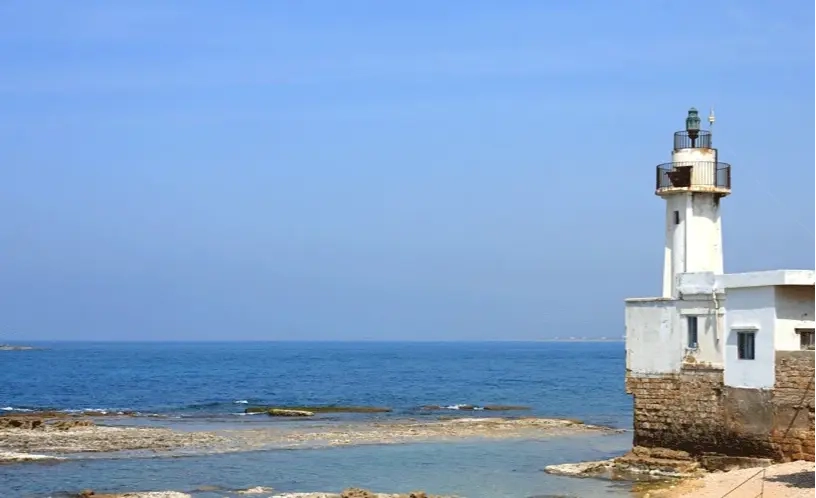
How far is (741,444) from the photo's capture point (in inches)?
1069

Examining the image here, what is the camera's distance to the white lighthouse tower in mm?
30438

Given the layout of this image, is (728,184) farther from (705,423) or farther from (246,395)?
(246,395)

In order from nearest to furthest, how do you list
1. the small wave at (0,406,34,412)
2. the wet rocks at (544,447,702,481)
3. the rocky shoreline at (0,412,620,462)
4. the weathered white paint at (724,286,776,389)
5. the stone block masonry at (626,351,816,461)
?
1. the stone block masonry at (626,351,816,461)
2. the weathered white paint at (724,286,776,389)
3. the wet rocks at (544,447,702,481)
4. the rocky shoreline at (0,412,620,462)
5. the small wave at (0,406,34,412)

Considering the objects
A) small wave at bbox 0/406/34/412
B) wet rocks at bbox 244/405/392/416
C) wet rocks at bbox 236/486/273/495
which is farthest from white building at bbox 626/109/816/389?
small wave at bbox 0/406/34/412

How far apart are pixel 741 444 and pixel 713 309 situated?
11.5ft

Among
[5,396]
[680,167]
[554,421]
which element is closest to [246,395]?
[5,396]

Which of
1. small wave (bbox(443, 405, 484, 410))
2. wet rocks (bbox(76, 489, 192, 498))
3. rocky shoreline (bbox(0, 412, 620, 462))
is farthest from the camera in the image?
small wave (bbox(443, 405, 484, 410))

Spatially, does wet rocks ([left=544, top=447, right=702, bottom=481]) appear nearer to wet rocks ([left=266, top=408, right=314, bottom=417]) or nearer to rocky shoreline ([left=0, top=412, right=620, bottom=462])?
rocky shoreline ([left=0, top=412, right=620, bottom=462])

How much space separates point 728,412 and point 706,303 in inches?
113

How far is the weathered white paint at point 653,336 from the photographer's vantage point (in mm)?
29094

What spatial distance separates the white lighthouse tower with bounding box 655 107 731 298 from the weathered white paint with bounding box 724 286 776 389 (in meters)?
3.03

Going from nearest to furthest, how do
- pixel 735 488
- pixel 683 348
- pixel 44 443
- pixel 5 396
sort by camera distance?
pixel 735 488
pixel 683 348
pixel 44 443
pixel 5 396

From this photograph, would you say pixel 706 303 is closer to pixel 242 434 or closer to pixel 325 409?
pixel 242 434

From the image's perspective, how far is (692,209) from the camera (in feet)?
100
